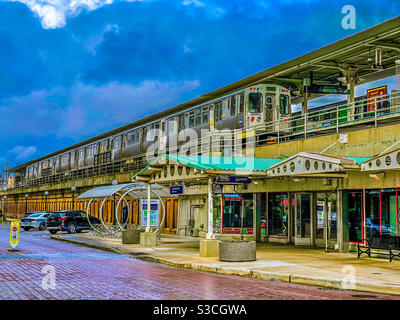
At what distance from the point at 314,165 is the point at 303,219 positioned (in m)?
6.51

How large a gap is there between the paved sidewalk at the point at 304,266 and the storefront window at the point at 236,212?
3.87 metres

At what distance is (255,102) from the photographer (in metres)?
26.8

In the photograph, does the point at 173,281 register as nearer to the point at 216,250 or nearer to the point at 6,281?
the point at 6,281

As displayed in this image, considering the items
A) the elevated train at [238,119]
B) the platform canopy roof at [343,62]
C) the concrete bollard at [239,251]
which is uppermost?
the platform canopy roof at [343,62]

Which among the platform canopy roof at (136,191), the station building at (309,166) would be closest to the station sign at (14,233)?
the station building at (309,166)

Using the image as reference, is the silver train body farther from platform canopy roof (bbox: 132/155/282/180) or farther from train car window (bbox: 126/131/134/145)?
platform canopy roof (bbox: 132/155/282/180)

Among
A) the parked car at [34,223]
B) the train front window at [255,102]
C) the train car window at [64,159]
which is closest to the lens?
the train front window at [255,102]

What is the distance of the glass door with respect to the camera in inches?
883

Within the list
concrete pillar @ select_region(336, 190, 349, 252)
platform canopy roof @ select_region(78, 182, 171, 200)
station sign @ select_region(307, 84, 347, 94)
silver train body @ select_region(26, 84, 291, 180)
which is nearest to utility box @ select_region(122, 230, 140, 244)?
platform canopy roof @ select_region(78, 182, 171, 200)

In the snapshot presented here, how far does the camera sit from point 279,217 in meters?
24.2

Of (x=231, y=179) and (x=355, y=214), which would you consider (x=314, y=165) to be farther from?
(x=355, y=214)

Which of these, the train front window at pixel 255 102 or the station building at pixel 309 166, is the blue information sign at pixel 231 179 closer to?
the station building at pixel 309 166

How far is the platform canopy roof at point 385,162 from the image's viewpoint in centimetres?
1417
